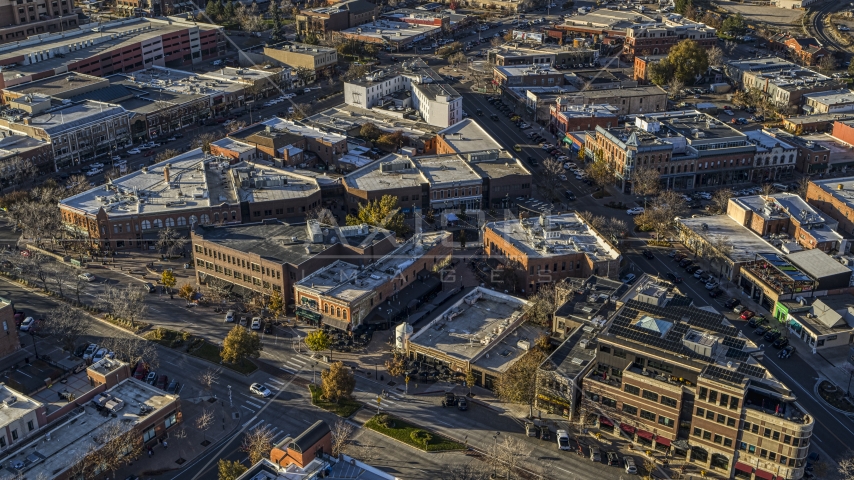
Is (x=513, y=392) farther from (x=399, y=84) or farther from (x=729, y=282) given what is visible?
(x=399, y=84)

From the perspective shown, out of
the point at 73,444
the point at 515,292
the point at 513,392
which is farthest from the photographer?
the point at 515,292

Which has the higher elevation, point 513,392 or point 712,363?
point 712,363

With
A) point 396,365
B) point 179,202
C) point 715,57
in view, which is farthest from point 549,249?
point 715,57

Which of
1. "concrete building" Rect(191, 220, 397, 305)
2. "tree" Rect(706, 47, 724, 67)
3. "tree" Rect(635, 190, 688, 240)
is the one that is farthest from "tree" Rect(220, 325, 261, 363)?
"tree" Rect(706, 47, 724, 67)

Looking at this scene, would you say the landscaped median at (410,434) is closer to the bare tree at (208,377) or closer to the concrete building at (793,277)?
the bare tree at (208,377)

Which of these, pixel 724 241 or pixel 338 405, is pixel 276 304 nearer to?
pixel 338 405

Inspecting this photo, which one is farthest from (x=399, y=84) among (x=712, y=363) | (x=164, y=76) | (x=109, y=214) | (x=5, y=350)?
(x=712, y=363)

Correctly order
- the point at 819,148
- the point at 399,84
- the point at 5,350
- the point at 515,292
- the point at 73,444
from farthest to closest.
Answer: the point at 399,84 → the point at 819,148 → the point at 515,292 → the point at 5,350 → the point at 73,444
